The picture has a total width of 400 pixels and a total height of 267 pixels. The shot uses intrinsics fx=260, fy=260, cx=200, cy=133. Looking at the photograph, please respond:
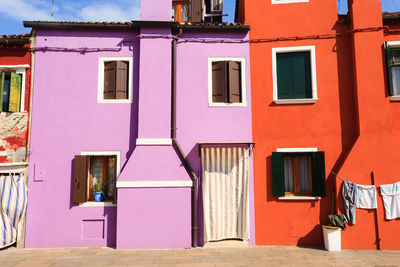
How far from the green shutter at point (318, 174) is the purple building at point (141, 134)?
193cm

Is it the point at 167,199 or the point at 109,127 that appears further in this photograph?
the point at 109,127

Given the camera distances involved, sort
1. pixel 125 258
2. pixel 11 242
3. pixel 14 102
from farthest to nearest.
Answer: pixel 14 102 → pixel 11 242 → pixel 125 258

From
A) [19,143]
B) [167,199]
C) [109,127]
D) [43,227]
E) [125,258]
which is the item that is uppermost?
[109,127]

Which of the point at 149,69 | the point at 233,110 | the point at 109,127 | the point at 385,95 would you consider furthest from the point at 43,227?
the point at 385,95

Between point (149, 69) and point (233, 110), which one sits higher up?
point (149, 69)

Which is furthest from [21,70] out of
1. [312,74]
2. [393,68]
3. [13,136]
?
[393,68]

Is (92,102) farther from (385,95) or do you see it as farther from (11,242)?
(385,95)

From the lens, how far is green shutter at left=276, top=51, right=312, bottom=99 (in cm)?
842

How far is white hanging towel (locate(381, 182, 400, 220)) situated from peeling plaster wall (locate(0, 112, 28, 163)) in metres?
10.9

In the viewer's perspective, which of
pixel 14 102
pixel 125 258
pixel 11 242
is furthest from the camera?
pixel 14 102

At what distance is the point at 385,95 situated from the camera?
7.96 metres

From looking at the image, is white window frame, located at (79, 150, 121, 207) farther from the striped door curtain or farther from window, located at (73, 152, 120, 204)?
the striped door curtain

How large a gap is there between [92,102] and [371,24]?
9110mm

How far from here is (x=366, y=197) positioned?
296 inches
